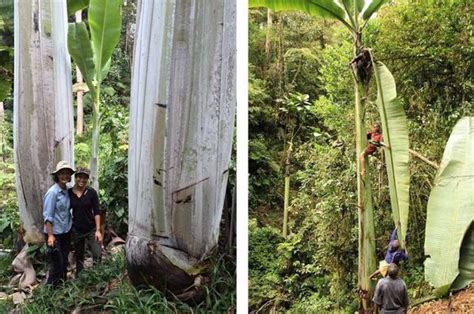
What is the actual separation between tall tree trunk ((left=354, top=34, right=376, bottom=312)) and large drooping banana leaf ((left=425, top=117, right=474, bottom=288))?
0.47 ft

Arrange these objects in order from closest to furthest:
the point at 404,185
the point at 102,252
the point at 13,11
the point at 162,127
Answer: the point at 404,185, the point at 162,127, the point at 102,252, the point at 13,11

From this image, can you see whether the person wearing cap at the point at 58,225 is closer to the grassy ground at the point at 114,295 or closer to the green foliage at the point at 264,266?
the grassy ground at the point at 114,295

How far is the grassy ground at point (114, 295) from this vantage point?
1432 mm

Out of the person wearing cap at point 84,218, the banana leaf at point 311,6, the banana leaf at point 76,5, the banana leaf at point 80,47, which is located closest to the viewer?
the banana leaf at point 311,6

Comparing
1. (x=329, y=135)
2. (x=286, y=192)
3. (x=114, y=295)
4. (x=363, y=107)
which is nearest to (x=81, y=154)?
(x=114, y=295)

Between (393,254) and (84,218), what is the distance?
901mm

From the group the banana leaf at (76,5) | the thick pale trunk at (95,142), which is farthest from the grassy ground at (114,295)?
the banana leaf at (76,5)

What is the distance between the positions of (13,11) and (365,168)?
1.24m

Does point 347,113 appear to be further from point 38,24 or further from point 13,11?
point 13,11

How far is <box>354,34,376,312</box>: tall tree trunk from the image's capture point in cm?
137

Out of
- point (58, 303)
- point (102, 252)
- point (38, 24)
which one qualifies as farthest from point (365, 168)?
point (38, 24)

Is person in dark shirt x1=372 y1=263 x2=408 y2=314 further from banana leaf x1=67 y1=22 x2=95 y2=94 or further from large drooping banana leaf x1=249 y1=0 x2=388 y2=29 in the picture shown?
banana leaf x1=67 y1=22 x2=95 y2=94

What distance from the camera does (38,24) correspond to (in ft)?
5.30

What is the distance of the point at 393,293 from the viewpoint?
52.4 inches
